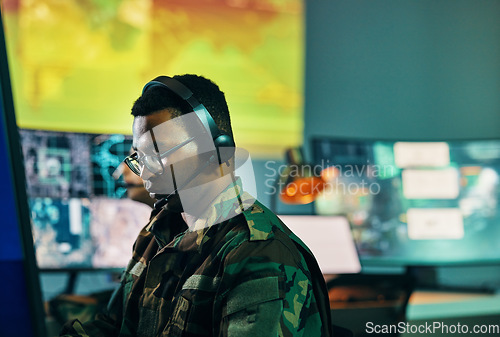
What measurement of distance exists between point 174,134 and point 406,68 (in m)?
2.27

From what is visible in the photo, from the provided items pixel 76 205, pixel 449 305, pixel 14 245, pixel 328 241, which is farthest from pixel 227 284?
pixel 449 305

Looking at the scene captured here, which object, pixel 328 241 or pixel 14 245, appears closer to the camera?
pixel 14 245

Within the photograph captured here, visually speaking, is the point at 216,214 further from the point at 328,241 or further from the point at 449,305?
the point at 449,305

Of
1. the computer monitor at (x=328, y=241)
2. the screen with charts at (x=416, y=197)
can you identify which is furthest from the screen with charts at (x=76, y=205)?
the screen with charts at (x=416, y=197)

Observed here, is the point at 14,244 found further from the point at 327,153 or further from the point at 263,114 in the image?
the point at 327,153

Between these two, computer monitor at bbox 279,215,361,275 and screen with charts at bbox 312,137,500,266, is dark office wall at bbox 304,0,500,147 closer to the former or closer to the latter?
screen with charts at bbox 312,137,500,266

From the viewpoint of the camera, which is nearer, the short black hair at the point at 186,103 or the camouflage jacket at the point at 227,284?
the camouflage jacket at the point at 227,284

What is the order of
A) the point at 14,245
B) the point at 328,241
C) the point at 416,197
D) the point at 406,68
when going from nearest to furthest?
1. the point at 14,245
2. the point at 328,241
3. the point at 416,197
4. the point at 406,68

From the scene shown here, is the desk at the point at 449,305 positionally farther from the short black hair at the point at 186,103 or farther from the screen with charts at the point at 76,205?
the short black hair at the point at 186,103

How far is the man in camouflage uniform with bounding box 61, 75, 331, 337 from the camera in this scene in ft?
2.14

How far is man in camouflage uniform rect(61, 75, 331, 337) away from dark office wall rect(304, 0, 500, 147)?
6.44 ft

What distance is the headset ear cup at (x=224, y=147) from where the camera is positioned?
76cm

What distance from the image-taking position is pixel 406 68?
2729 mm

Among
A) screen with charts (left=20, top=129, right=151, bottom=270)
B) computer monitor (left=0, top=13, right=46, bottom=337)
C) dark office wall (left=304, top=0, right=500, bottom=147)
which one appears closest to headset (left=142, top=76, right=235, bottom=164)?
computer monitor (left=0, top=13, right=46, bottom=337)
